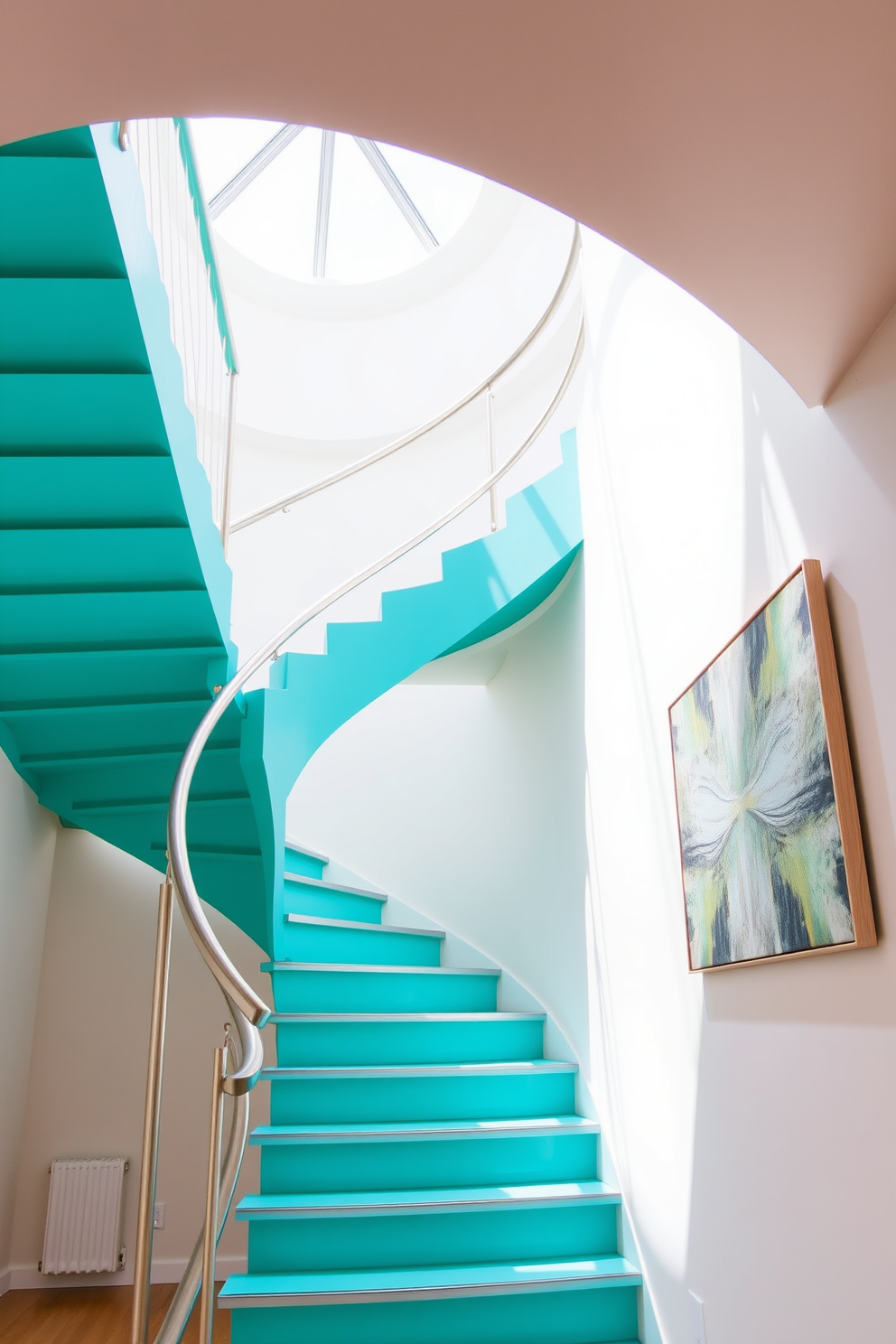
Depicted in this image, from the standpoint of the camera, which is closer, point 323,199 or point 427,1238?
point 427,1238

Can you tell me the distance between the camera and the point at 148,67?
4.40ft

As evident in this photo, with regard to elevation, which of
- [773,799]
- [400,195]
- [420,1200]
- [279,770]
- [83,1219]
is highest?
[400,195]

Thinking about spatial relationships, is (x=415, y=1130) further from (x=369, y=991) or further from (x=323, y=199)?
(x=323, y=199)

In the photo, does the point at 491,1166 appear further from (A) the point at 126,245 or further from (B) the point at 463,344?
(B) the point at 463,344

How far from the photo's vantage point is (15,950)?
417cm

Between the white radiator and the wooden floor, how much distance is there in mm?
107

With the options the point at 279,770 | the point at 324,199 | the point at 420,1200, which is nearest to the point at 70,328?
the point at 279,770

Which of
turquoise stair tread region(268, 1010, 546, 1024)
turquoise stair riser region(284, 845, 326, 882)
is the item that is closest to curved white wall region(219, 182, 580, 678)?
turquoise stair riser region(284, 845, 326, 882)

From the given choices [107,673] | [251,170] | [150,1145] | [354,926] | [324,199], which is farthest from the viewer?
[324,199]

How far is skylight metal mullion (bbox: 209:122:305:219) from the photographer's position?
22.7 feet

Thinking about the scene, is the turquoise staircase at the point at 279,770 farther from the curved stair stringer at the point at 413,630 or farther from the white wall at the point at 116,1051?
the white wall at the point at 116,1051

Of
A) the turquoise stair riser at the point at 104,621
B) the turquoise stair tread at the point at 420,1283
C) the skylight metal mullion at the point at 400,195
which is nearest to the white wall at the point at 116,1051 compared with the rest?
the turquoise stair tread at the point at 420,1283

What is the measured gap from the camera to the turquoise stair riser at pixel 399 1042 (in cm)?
337

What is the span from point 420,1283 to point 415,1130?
47 cm
